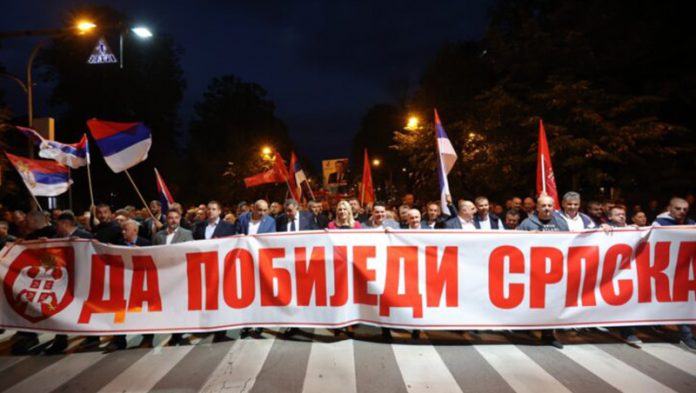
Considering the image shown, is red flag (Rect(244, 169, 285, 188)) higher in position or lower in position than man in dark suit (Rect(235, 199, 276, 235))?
higher

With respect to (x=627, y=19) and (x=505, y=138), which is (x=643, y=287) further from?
(x=627, y=19)

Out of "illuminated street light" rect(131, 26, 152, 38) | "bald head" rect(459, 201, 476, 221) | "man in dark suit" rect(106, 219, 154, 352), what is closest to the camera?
"man in dark suit" rect(106, 219, 154, 352)

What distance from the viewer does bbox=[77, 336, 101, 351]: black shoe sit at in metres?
5.69

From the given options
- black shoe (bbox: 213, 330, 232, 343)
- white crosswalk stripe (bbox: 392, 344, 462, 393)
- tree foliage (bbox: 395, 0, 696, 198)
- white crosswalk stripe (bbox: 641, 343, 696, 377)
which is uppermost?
tree foliage (bbox: 395, 0, 696, 198)

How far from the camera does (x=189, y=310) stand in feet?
18.3

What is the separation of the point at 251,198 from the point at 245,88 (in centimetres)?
2179

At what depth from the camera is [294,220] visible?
7.40 meters

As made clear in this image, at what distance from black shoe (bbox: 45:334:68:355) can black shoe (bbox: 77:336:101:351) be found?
0.17 metres

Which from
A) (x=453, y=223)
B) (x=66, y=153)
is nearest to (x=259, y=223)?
(x=453, y=223)

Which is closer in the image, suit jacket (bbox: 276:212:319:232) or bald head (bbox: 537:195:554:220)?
bald head (bbox: 537:195:554:220)

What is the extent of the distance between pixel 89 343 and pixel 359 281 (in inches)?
147

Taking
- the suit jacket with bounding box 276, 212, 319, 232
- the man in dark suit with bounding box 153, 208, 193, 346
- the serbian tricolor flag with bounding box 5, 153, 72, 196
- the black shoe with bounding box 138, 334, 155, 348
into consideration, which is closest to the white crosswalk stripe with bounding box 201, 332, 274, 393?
the black shoe with bounding box 138, 334, 155, 348

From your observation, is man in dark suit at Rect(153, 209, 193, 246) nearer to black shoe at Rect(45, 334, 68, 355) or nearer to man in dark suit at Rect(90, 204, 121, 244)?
man in dark suit at Rect(90, 204, 121, 244)

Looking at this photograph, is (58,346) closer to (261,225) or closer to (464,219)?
(261,225)
